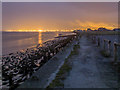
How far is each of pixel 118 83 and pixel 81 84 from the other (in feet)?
4.47

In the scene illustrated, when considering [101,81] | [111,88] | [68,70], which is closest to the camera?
[111,88]

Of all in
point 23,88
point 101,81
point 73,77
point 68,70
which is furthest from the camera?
point 68,70

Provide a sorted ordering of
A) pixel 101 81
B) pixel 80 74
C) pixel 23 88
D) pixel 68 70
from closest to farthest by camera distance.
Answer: pixel 23 88
pixel 101 81
pixel 80 74
pixel 68 70

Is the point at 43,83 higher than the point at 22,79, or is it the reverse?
the point at 43,83

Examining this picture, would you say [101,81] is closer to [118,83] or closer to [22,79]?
[118,83]

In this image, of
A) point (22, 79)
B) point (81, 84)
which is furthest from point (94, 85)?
point (22, 79)

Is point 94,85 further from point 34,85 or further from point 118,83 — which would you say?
point 34,85

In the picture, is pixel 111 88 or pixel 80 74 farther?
pixel 80 74

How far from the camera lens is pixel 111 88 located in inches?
158

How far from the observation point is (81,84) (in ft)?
14.3

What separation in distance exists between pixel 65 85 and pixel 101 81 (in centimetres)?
144

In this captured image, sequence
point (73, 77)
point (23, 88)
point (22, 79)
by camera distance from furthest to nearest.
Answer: point (22, 79), point (73, 77), point (23, 88)

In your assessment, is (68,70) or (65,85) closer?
(65,85)

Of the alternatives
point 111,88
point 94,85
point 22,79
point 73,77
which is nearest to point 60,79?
point 73,77
